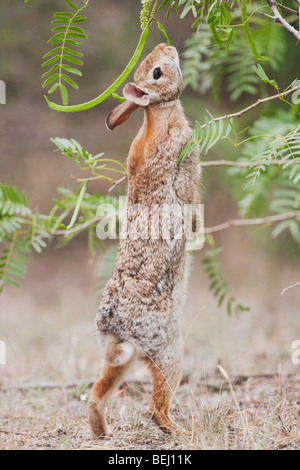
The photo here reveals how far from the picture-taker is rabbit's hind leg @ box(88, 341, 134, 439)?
2.09 m

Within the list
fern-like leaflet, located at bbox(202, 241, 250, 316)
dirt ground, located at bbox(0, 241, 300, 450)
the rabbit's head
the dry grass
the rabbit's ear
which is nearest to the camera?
the dry grass

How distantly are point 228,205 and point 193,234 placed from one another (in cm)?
422

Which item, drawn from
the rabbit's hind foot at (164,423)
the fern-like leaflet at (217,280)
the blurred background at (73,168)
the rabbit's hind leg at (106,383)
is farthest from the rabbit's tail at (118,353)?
the blurred background at (73,168)

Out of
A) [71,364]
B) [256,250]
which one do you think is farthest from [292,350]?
[256,250]

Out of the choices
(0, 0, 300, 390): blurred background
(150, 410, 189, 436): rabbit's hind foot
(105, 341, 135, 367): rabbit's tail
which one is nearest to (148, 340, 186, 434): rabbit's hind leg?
(150, 410, 189, 436): rabbit's hind foot

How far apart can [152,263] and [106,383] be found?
0.53 metres

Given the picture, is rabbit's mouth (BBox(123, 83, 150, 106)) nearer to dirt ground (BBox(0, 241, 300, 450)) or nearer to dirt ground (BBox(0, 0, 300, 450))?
dirt ground (BBox(0, 0, 300, 450))

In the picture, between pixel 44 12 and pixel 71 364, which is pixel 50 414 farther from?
pixel 44 12

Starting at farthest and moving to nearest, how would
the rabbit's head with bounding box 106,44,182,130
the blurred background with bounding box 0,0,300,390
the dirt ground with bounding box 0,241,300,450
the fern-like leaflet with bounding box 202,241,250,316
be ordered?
1. the blurred background with bounding box 0,0,300,390
2. the fern-like leaflet with bounding box 202,241,250,316
3. the rabbit's head with bounding box 106,44,182,130
4. the dirt ground with bounding box 0,241,300,450

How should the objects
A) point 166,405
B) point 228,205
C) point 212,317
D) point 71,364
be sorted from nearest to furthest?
1. point 166,405
2. point 71,364
3. point 212,317
4. point 228,205

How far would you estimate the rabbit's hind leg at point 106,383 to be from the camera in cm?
209

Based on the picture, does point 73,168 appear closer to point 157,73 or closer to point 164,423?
point 157,73

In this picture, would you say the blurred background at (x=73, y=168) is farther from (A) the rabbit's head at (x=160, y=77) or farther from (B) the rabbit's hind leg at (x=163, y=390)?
(A) the rabbit's head at (x=160, y=77)

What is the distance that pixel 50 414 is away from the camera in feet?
8.12
